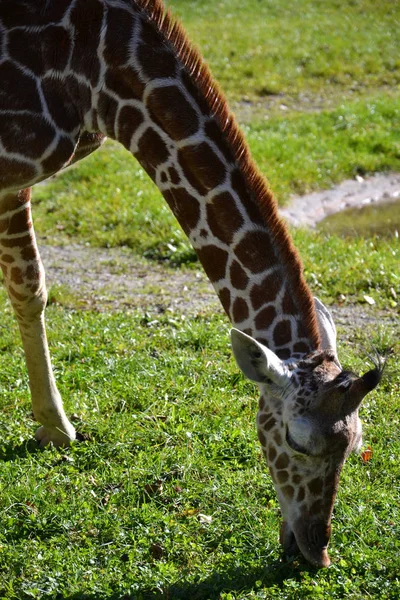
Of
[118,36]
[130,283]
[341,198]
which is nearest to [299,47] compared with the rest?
[341,198]

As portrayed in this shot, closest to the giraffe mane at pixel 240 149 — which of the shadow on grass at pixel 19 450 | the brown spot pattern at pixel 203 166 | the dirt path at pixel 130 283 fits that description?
the brown spot pattern at pixel 203 166

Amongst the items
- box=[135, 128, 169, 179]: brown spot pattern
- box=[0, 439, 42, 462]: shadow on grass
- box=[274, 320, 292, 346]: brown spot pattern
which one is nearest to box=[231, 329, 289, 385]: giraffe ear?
box=[274, 320, 292, 346]: brown spot pattern

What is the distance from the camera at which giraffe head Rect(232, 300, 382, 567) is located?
397 cm

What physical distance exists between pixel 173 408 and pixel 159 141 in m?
2.01

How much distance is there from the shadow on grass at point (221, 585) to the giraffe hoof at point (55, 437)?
140cm

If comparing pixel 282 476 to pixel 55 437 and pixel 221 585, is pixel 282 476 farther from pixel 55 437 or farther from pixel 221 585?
pixel 55 437

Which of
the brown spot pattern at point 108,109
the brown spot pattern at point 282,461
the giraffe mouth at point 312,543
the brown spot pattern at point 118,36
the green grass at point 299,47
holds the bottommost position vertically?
the green grass at point 299,47

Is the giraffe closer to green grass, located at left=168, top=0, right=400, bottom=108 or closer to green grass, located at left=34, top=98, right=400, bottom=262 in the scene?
green grass, located at left=34, top=98, right=400, bottom=262

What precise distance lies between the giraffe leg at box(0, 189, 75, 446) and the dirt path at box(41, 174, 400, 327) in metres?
1.94

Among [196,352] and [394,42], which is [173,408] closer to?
[196,352]

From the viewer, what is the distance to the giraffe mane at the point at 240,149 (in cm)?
428

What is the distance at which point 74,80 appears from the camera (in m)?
4.59

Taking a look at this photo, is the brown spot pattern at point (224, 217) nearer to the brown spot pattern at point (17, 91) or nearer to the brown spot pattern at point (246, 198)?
the brown spot pattern at point (246, 198)

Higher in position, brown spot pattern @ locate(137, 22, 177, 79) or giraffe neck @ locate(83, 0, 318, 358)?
brown spot pattern @ locate(137, 22, 177, 79)
